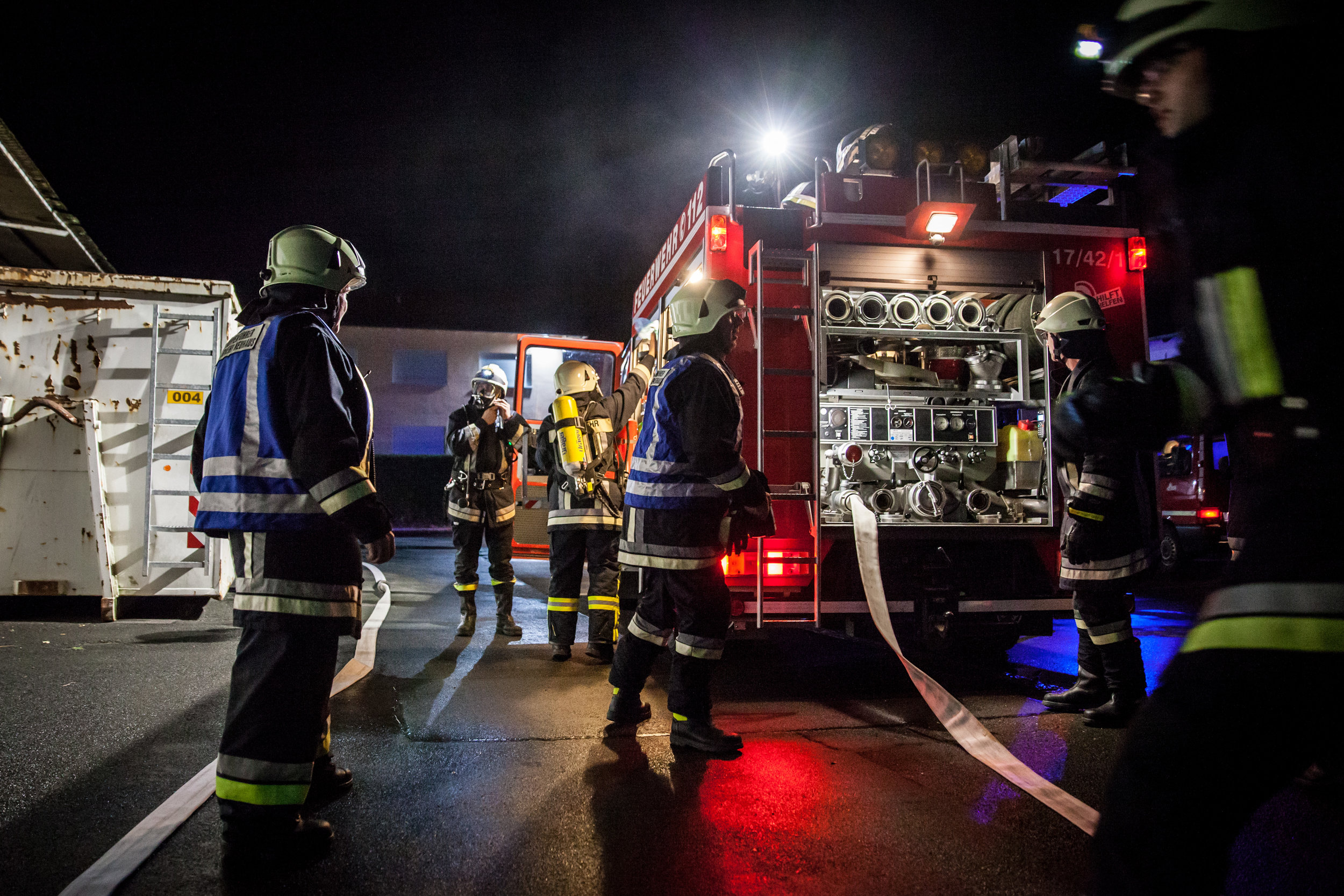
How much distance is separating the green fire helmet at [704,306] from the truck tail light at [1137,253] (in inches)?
114

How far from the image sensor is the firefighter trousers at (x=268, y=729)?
7.06 ft

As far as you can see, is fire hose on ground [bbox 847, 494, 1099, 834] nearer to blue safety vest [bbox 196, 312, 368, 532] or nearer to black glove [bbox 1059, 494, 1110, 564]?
black glove [bbox 1059, 494, 1110, 564]

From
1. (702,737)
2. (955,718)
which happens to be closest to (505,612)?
(702,737)

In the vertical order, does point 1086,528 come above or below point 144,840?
above

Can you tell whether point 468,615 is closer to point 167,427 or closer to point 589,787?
point 167,427

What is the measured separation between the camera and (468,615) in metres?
6.00

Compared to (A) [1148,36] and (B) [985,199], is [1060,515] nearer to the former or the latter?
(B) [985,199]

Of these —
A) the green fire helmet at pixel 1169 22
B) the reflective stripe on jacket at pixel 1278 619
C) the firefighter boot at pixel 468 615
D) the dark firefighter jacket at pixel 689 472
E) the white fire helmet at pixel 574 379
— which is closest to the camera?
the reflective stripe on jacket at pixel 1278 619

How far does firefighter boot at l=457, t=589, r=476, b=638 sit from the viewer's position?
5895 mm

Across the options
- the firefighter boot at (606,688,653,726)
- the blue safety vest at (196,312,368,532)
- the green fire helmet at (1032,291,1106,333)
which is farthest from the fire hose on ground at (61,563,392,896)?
the green fire helmet at (1032,291,1106,333)

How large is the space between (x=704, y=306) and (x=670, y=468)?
821mm

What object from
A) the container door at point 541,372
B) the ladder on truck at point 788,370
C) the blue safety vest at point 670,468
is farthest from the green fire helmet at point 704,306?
the container door at point 541,372

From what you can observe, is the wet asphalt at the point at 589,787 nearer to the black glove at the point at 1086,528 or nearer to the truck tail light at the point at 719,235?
the black glove at the point at 1086,528

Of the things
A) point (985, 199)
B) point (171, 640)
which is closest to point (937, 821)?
point (985, 199)
